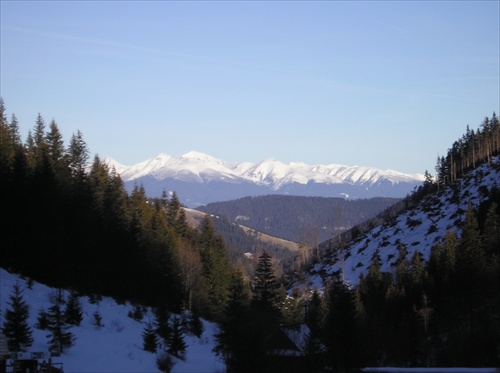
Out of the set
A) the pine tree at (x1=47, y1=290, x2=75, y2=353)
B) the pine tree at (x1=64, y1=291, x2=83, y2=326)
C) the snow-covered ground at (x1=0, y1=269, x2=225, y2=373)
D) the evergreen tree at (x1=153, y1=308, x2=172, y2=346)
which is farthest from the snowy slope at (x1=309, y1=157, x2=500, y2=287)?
the pine tree at (x1=47, y1=290, x2=75, y2=353)

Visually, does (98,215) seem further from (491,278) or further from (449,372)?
(449,372)

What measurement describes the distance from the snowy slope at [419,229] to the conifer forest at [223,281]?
5.57 metres

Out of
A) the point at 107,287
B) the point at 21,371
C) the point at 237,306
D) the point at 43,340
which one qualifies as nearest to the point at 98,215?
the point at 107,287

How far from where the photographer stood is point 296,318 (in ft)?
209

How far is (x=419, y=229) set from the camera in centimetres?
9638

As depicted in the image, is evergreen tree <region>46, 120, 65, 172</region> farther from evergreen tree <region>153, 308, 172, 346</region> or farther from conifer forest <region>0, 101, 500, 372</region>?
evergreen tree <region>153, 308, 172, 346</region>

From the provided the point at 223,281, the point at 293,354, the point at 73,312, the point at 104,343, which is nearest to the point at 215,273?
the point at 223,281

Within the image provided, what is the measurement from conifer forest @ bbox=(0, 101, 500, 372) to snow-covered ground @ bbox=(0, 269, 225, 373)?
122cm

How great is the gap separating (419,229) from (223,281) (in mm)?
33734

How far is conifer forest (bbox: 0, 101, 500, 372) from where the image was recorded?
2909 cm

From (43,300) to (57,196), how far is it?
13462mm

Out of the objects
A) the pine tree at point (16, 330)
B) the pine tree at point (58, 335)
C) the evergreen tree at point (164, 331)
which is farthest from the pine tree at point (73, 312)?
the pine tree at point (16, 330)

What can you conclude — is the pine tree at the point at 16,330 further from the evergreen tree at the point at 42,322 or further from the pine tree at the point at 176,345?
the pine tree at the point at 176,345

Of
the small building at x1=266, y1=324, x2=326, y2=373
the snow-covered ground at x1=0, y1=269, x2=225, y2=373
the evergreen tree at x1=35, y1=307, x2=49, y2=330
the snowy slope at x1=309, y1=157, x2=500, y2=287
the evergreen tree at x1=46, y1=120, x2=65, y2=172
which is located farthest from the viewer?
the snowy slope at x1=309, y1=157, x2=500, y2=287
